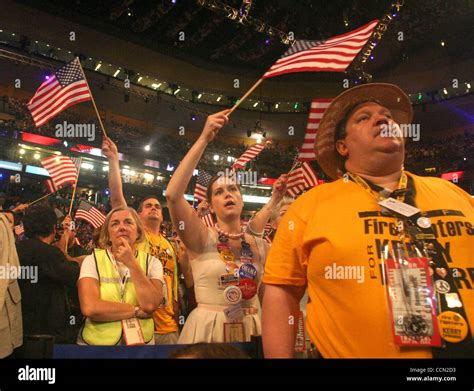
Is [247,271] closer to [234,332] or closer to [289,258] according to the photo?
[234,332]

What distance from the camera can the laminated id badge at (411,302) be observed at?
1.15 metres

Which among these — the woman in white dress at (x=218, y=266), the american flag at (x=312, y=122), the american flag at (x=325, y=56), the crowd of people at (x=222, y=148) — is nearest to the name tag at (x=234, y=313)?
the woman in white dress at (x=218, y=266)

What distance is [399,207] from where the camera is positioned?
1346mm

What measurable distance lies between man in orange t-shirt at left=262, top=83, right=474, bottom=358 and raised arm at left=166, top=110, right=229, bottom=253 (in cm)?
73

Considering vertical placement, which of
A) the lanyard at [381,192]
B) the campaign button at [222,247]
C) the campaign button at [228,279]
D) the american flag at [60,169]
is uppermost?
the american flag at [60,169]

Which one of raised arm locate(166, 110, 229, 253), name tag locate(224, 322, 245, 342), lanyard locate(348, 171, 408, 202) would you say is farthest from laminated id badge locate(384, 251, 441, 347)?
name tag locate(224, 322, 245, 342)

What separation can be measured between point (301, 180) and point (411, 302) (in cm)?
463

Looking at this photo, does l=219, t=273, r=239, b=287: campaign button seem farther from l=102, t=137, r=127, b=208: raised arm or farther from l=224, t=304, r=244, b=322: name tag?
l=102, t=137, r=127, b=208: raised arm

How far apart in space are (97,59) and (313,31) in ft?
34.4

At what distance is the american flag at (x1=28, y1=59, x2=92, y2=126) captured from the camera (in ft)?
14.3

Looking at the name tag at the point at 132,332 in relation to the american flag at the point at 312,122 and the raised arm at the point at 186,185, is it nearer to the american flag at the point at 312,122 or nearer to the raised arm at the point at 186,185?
the raised arm at the point at 186,185

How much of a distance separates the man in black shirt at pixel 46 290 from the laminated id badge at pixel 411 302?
246 centimetres

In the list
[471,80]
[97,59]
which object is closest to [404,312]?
[97,59]
